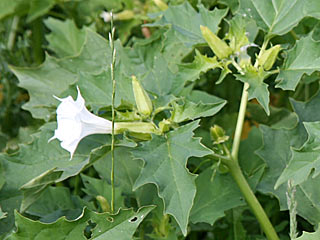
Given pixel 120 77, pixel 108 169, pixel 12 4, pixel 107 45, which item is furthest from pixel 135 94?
pixel 12 4

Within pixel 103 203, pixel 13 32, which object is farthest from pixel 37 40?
pixel 103 203

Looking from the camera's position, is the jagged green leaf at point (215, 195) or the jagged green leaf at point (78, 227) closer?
the jagged green leaf at point (78, 227)

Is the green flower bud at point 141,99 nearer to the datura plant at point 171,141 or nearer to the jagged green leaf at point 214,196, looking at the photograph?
the datura plant at point 171,141

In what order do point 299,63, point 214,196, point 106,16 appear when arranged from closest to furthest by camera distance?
point 299,63
point 214,196
point 106,16

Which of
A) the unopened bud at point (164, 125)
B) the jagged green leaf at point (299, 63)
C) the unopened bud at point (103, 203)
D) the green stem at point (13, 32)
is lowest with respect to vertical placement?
the unopened bud at point (103, 203)

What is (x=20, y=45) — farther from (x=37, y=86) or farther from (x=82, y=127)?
(x=82, y=127)

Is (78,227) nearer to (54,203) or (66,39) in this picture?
(54,203)

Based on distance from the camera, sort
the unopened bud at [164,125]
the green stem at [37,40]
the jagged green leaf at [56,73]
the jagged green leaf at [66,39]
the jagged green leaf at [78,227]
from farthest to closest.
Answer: the green stem at [37,40] < the jagged green leaf at [66,39] < the jagged green leaf at [56,73] < the unopened bud at [164,125] < the jagged green leaf at [78,227]

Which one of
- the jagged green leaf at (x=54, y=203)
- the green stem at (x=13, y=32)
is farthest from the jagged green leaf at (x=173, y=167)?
the green stem at (x=13, y=32)
